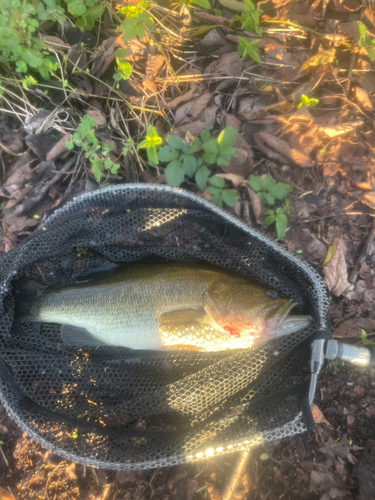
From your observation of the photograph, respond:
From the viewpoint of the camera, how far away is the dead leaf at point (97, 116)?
2.86 metres

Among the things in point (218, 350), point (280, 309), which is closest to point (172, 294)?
point (218, 350)

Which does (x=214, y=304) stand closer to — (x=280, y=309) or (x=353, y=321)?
(x=280, y=309)

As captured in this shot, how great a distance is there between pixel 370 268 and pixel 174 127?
2.30 m

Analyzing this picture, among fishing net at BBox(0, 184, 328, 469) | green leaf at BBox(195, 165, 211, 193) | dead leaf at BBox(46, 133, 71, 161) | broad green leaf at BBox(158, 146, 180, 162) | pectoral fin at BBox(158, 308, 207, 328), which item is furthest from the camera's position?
dead leaf at BBox(46, 133, 71, 161)

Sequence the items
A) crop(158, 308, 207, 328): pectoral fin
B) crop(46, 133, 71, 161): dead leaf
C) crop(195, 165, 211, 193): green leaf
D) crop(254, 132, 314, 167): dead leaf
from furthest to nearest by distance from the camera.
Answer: crop(46, 133, 71, 161): dead leaf → crop(254, 132, 314, 167): dead leaf → crop(195, 165, 211, 193): green leaf → crop(158, 308, 207, 328): pectoral fin

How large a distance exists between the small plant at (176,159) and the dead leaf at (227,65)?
3.13 ft

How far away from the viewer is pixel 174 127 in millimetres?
2922

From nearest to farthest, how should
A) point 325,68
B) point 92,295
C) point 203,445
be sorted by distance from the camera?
point 203,445, point 92,295, point 325,68

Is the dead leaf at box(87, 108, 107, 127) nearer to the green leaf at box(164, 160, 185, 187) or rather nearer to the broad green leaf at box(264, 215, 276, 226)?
the green leaf at box(164, 160, 185, 187)

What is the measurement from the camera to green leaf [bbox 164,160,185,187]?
2553mm

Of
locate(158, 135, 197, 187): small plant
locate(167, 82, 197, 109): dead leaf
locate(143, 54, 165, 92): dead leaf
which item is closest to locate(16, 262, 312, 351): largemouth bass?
locate(158, 135, 197, 187): small plant

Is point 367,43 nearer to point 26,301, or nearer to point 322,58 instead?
point 322,58

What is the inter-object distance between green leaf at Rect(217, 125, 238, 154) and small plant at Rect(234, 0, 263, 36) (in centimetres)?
106

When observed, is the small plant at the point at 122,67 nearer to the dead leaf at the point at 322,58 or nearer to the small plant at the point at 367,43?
the dead leaf at the point at 322,58
